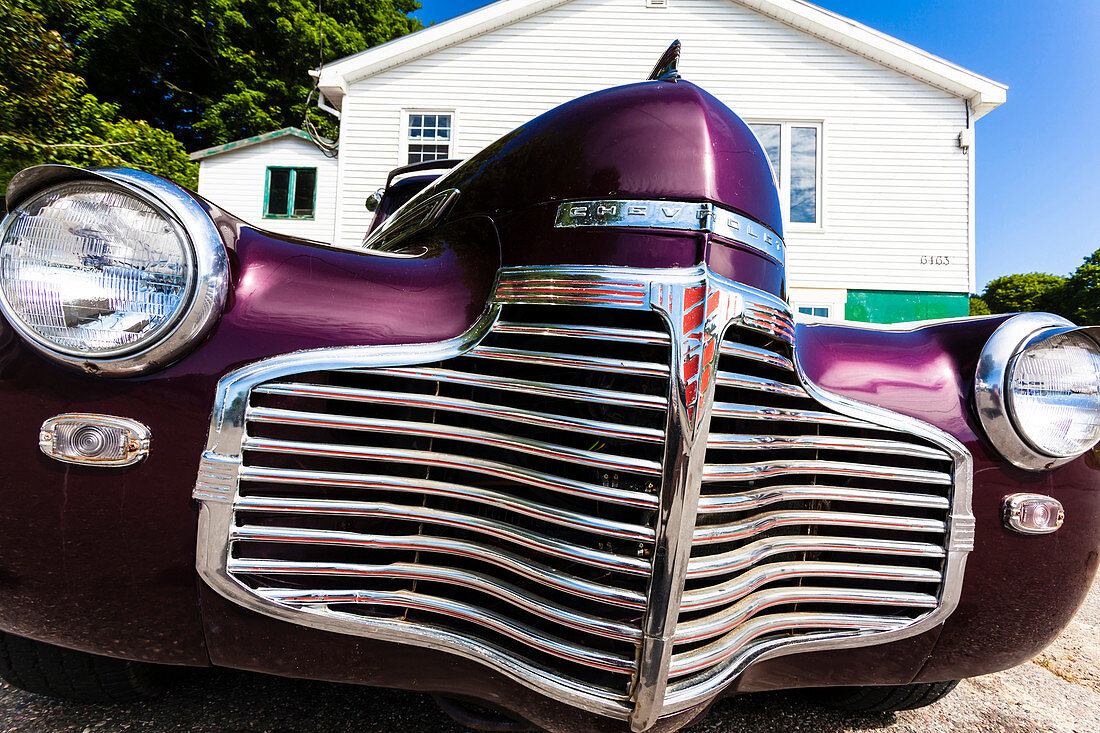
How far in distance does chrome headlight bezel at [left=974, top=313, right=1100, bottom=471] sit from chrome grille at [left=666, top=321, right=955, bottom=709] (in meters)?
0.15

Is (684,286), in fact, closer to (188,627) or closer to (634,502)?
(634,502)

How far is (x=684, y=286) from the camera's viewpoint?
3.14 feet

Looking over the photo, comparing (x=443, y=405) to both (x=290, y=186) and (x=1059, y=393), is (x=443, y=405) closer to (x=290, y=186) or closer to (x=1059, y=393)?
(x=1059, y=393)

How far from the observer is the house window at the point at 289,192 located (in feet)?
38.6

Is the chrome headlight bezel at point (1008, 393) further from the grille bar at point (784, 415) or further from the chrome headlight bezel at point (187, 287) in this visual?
the chrome headlight bezel at point (187, 287)

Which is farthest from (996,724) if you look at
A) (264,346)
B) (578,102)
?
(264,346)

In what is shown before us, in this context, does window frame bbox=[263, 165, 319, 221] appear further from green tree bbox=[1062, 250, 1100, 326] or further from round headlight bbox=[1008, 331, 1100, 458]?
green tree bbox=[1062, 250, 1100, 326]

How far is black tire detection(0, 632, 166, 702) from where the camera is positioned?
1.25 meters

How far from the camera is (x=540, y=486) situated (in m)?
0.98

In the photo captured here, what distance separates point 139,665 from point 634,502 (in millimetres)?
1237

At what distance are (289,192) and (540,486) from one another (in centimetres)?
1277

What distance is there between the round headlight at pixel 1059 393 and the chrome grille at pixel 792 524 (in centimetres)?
23

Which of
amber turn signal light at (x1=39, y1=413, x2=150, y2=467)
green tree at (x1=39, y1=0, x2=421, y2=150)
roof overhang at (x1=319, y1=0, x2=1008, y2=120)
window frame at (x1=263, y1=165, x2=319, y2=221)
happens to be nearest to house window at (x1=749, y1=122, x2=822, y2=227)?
roof overhang at (x1=319, y1=0, x2=1008, y2=120)

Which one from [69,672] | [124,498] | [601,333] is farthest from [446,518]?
[69,672]
